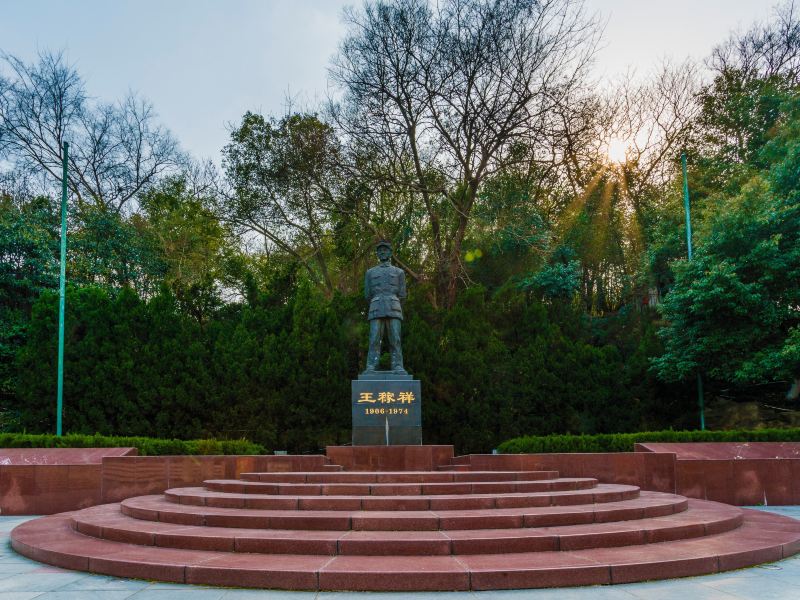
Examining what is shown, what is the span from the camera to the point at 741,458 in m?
11.3

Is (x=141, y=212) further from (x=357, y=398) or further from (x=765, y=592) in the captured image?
(x=765, y=592)

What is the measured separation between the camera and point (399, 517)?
629 cm

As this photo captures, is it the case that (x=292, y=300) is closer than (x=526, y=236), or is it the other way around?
(x=292, y=300)

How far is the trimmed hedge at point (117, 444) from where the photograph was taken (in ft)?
37.4

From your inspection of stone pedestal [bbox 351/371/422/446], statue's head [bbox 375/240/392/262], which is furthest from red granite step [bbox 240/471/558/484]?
statue's head [bbox 375/240/392/262]

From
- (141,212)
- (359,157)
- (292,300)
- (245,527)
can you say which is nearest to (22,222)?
(141,212)

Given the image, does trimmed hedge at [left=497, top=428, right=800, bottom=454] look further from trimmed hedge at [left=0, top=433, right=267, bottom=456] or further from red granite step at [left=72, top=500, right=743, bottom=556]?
trimmed hedge at [left=0, top=433, right=267, bottom=456]

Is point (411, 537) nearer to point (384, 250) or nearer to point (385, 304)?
point (385, 304)

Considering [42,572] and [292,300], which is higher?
[292,300]

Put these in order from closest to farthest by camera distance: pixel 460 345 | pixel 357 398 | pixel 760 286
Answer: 1. pixel 357 398
2. pixel 760 286
3. pixel 460 345

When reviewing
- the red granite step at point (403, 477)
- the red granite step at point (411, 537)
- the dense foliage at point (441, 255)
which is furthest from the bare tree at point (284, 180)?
the red granite step at point (411, 537)

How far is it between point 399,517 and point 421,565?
118 cm

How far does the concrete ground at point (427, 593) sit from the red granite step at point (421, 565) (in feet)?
0.27

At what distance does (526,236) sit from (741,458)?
11.1 meters
